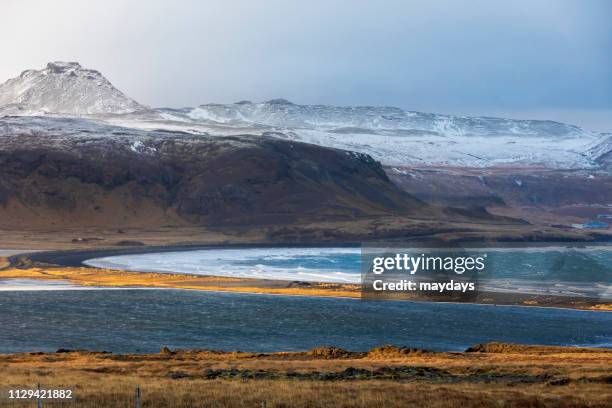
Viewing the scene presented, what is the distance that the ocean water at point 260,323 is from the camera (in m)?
65.4

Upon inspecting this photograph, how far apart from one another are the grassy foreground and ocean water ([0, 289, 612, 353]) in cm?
945

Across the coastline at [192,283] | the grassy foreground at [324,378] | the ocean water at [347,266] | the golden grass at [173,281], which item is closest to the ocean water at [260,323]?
the coastline at [192,283]

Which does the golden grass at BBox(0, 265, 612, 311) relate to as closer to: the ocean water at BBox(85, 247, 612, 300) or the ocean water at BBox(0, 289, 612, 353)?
the ocean water at BBox(0, 289, 612, 353)

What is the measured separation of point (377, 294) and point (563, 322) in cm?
2320

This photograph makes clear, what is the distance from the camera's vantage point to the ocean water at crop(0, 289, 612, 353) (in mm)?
65438

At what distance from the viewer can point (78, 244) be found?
6806 inches

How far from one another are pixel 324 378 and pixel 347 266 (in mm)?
97170

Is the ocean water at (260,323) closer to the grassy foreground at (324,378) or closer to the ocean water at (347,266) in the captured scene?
the grassy foreground at (324,378)

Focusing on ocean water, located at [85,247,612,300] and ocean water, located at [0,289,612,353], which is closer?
ocean water, located at [0,289,612,353]

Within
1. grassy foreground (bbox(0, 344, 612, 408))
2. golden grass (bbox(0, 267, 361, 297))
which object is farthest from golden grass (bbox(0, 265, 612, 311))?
grassy foreground (bbox(0, 344, 612, 408))

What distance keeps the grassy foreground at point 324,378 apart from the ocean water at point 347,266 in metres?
51.3

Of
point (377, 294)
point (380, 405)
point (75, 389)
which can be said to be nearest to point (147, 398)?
point (75, 389)

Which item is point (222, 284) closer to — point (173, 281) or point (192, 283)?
point (192, 283)

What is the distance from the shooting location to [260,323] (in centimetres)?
7550
